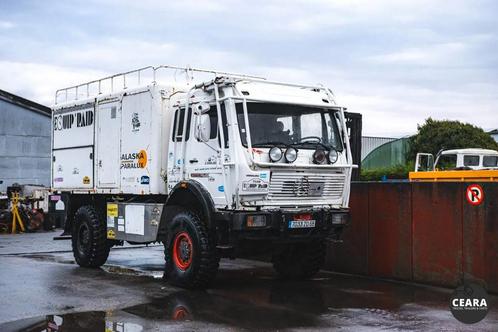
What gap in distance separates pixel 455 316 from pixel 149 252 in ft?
31.4

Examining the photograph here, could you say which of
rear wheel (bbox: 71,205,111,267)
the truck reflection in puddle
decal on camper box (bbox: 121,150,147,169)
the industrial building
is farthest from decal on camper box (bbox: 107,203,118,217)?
the industrial building

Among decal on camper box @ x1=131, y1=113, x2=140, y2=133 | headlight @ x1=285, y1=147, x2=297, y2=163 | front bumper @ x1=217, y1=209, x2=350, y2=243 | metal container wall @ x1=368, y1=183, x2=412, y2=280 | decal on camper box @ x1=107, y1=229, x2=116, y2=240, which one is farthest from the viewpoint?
decal on camper box @ x1=107, y1=229, x2=116, y2=240

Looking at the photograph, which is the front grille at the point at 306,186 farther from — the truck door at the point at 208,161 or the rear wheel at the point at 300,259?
the rear wheel at the point at 300,259

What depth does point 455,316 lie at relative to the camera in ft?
29.1

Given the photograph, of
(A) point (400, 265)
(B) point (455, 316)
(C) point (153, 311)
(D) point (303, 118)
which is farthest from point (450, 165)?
(C) point (153, 311)

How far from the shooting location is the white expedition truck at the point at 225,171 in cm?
1045

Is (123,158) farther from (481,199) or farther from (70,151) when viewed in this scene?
(481,199)

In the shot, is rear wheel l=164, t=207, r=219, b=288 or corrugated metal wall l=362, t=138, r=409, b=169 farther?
corrugated metal wall l=362, t=138, r=409, b=169

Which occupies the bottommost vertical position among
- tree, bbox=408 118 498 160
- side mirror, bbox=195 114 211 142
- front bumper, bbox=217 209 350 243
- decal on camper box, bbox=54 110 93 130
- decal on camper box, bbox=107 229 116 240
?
decal on camper box, bbox=107 229 116 240

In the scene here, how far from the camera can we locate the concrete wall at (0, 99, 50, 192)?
31.9 meters

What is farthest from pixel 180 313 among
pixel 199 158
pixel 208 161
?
pixel 199 158

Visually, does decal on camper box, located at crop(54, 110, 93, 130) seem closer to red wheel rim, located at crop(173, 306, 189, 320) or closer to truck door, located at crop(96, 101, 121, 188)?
truck door, located at crop(96, 101, 121, 188)

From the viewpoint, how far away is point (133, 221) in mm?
12734

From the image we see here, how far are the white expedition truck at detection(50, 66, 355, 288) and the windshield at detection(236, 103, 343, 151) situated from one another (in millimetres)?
18
